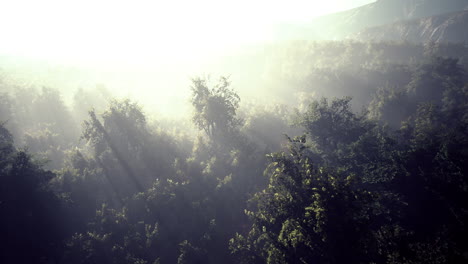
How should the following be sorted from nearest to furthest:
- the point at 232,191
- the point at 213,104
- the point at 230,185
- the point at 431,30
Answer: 1. the point at 232,191
2. the point at 230,185
3. the point at 213,104
4. the point at 431,30

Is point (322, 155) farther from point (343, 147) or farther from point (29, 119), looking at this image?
point (29, 119)

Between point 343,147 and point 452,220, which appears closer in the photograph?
point 452,220

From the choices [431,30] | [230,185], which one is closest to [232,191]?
[230,185]

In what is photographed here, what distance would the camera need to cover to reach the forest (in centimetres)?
1578

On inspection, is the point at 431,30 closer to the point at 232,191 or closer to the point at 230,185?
the point at 230,185

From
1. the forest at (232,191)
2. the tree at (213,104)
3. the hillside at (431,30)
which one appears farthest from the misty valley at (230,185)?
the hillside at (431,30)

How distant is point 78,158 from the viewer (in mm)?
37750

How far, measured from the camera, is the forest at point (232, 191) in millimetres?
15781

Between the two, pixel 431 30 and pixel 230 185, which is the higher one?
pixel 431 30

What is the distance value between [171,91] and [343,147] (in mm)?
63816

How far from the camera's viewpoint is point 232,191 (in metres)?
33.7

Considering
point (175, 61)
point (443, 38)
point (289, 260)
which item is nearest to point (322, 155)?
point (289, 260)

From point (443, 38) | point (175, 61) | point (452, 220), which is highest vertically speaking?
point (175, 61)

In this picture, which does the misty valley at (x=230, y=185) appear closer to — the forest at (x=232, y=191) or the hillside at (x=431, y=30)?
the forest at (x=232, y=191)
